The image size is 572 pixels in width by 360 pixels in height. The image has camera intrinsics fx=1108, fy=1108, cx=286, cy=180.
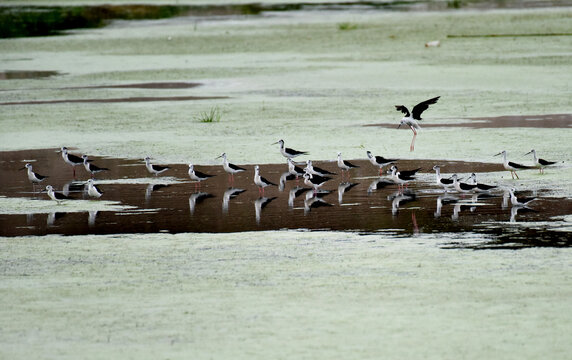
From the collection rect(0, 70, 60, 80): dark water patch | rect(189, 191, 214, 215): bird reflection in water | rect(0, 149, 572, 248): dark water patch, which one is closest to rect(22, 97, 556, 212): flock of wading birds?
rect(0, 149, 572, 248): dark water patch

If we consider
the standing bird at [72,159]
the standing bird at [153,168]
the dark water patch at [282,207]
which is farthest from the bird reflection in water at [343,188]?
the standing bird at [72,159]

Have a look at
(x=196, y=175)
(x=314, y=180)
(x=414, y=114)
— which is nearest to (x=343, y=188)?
(x=314, y=180)

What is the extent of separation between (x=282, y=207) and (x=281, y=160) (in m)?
2.95

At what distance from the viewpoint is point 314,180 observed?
40.7ft

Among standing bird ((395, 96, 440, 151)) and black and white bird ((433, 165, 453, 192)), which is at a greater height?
standing bird ((395, 96, 440, 151))

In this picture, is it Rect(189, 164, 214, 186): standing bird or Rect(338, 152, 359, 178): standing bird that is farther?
Rect(338, 152, 359, 178): standing bird

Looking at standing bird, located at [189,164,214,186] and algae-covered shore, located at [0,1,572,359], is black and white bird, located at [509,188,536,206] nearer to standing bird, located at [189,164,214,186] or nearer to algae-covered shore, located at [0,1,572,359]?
algae-covered shore, located at [0,1,572,359]

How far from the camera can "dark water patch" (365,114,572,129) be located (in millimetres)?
16250

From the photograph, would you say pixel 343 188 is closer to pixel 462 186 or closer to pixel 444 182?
pixel 444 182

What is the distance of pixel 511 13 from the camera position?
38719mm

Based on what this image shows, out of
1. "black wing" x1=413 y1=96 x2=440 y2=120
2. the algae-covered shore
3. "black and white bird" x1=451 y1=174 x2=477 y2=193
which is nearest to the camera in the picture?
the algae-covered shore

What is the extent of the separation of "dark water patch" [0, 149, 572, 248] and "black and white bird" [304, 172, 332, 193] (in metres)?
0.13

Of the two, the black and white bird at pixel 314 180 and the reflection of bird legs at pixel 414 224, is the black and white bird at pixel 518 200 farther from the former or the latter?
the black and white bird at pixel 314 180

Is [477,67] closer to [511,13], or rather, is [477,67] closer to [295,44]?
[295,44]
